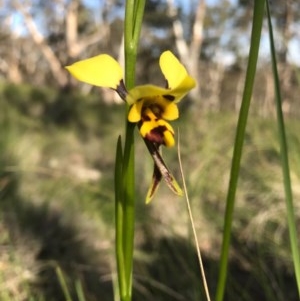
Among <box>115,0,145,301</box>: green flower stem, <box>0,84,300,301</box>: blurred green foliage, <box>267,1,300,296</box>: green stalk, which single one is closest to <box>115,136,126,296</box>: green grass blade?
<box>115,0,145,301</box>: green flower stem

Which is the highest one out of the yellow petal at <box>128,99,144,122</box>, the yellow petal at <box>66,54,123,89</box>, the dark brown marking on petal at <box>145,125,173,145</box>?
the yellow petal at <box>66,54,123,89</box>

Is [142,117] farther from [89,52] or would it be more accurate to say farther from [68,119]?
[89,52]

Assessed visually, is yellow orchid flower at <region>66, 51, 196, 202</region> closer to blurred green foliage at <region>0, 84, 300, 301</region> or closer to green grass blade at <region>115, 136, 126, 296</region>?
green grass blade at <region>115, 136, 126, 296</region>

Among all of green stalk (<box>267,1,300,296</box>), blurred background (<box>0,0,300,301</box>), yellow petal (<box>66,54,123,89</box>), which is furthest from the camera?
blurred background (<box>0,0,300,301</box>)

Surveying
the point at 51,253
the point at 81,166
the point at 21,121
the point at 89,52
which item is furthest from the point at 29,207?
the point at 89,52

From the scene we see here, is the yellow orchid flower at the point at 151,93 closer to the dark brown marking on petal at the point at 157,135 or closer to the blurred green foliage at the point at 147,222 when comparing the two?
the dark brown marking on petal at the point at 157,135

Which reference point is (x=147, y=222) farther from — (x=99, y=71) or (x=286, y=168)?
(x=99, y=71)

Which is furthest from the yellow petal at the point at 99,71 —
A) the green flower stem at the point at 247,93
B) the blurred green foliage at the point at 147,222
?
the blurred green foliage at the point at 147,222
